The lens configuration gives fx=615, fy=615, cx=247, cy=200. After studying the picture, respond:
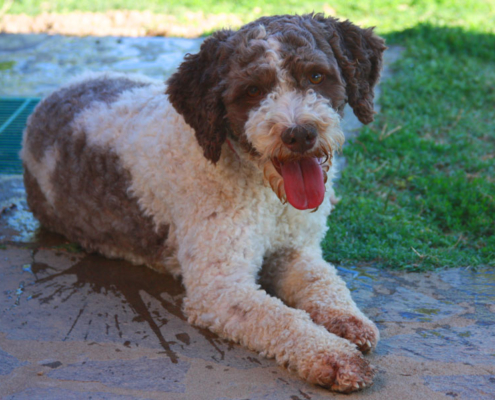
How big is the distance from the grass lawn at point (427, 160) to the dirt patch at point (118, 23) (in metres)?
2.39

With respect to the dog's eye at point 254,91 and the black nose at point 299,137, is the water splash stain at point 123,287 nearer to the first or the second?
the black nose at point 299,137

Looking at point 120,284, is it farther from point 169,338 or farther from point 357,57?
point 357,57

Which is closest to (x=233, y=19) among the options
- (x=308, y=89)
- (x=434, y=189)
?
(x=434, y=189)

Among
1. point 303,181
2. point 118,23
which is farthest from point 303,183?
point 118,23

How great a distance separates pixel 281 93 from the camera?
3.00 m

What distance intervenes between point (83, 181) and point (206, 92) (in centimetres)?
117

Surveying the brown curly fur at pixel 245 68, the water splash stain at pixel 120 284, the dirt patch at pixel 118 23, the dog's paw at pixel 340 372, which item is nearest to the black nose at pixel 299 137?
the brown curly fur at pixel 245 68

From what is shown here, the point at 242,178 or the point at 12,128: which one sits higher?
the point at 242,178

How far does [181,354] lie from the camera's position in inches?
118

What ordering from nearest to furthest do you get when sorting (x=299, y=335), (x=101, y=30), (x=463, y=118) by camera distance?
(x=299, y=335) → (x=463, y=118) → (x=101, y=30)

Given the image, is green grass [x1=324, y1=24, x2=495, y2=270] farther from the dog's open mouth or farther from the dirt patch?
the dirt patch

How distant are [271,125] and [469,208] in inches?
84.5

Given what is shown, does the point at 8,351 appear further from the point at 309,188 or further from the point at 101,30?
the point at 101,30

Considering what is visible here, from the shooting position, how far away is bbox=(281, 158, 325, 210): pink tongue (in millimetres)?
3062
